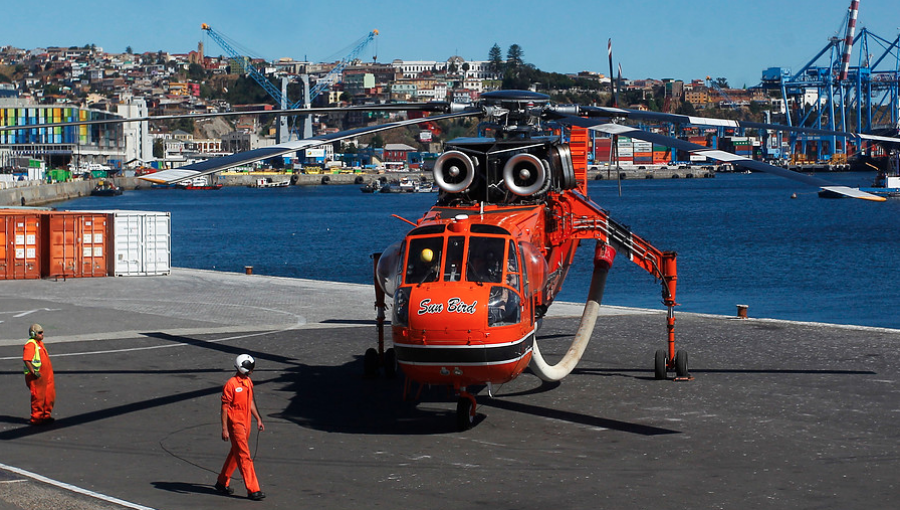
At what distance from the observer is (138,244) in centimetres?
3497

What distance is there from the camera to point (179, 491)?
1127cm

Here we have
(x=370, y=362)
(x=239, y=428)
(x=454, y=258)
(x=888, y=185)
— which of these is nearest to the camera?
(x=239, y=428)

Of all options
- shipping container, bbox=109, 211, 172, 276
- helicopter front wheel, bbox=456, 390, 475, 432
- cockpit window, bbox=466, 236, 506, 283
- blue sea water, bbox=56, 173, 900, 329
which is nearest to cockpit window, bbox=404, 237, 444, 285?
cockpit window, bbox=466, 236, 506, 283

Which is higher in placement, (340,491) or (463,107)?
(463,107)

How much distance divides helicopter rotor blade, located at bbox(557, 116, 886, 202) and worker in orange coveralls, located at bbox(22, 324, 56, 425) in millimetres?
8860

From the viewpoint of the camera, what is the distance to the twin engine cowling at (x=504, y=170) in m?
15.8

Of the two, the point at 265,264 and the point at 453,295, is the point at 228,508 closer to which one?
the point at 453,295

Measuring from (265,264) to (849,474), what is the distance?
199 feet

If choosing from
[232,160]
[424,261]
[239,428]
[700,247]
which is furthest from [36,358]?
[700,247]

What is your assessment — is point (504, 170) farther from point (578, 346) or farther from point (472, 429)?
point (472, 429)

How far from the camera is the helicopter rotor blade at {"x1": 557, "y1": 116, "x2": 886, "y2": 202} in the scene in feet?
38.9

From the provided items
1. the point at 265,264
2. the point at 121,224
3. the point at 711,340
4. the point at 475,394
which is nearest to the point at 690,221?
the point at 265,264

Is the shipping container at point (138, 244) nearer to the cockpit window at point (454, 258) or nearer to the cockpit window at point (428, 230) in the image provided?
the cockpit window at point (428, 230)

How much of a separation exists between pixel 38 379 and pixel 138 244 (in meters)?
21.5
